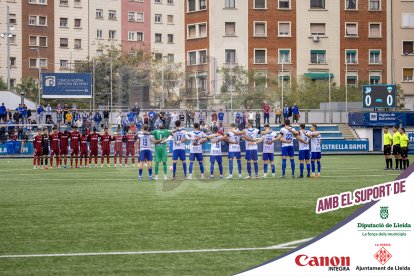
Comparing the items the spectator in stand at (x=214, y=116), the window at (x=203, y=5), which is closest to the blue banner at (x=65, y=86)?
the spectator in stand at (x=214, y=116)

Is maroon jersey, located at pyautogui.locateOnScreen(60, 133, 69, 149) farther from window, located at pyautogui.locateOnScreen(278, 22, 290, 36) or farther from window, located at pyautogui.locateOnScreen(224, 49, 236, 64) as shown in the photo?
window, located at pyautogui.locateOnScreen(278, 22, 290, 36)

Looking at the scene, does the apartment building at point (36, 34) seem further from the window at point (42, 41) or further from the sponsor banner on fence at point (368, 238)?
the sponsor banner on fence at point (368, 238)

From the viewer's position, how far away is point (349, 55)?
77.7 metres

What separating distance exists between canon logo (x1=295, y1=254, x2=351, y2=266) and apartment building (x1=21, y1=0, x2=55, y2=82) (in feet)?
254

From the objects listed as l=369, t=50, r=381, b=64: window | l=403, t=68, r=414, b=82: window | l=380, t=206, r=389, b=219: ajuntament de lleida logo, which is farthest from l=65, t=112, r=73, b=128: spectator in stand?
l=380, t=206, r=389, b=219: ajuntament de lleida logo

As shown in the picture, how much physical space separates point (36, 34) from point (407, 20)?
36303 mm

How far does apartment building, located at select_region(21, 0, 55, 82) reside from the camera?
8200 cm

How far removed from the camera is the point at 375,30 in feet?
258

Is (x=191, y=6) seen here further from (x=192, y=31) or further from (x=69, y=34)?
(x=69, y=34)

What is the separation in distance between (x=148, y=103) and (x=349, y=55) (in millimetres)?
30821

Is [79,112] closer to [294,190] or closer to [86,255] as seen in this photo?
[294,190]

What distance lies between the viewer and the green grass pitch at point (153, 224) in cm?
1003

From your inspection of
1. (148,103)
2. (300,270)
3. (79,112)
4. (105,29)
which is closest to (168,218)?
(300,270)

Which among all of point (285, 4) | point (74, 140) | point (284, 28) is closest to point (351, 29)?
point (284, 28)
